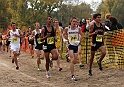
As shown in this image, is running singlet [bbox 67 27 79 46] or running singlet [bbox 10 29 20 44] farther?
running singlet [bbox 10 29 20 44]

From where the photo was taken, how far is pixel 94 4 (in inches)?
3563

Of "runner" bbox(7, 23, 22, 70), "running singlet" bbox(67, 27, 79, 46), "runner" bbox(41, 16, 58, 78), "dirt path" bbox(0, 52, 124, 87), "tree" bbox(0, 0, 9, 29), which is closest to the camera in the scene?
"dirt path" bbox(0, 52, 124, 87)

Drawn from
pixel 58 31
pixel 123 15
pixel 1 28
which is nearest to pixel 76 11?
pixel 123 15

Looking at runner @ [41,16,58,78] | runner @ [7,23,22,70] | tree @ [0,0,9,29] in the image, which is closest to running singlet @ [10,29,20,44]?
runner @ [7,23,22,70]

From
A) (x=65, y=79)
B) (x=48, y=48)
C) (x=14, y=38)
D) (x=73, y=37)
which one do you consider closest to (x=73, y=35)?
(x=73, y=37)

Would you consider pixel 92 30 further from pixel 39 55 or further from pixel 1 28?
pixel 1 28

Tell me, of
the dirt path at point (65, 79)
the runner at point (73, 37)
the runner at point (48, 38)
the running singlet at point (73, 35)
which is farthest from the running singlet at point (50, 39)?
the dirt path at point (65, 79)

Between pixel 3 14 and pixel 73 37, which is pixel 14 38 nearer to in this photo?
pixel 73 37

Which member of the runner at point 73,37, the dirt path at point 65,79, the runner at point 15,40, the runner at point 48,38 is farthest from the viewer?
the runner at point 15,40

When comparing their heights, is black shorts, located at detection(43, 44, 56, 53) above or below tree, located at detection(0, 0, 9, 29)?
below

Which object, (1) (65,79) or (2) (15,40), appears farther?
(2) (15,40)

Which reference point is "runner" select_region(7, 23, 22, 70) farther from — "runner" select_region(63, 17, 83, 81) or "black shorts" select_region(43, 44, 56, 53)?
"runner" select_region(63, 17, 83, 81)

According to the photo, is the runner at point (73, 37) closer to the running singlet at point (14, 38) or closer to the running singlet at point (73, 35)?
the running singlet at point (73, 35)

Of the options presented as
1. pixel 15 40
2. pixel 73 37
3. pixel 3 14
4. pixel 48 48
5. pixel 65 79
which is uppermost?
pixel 3 14
